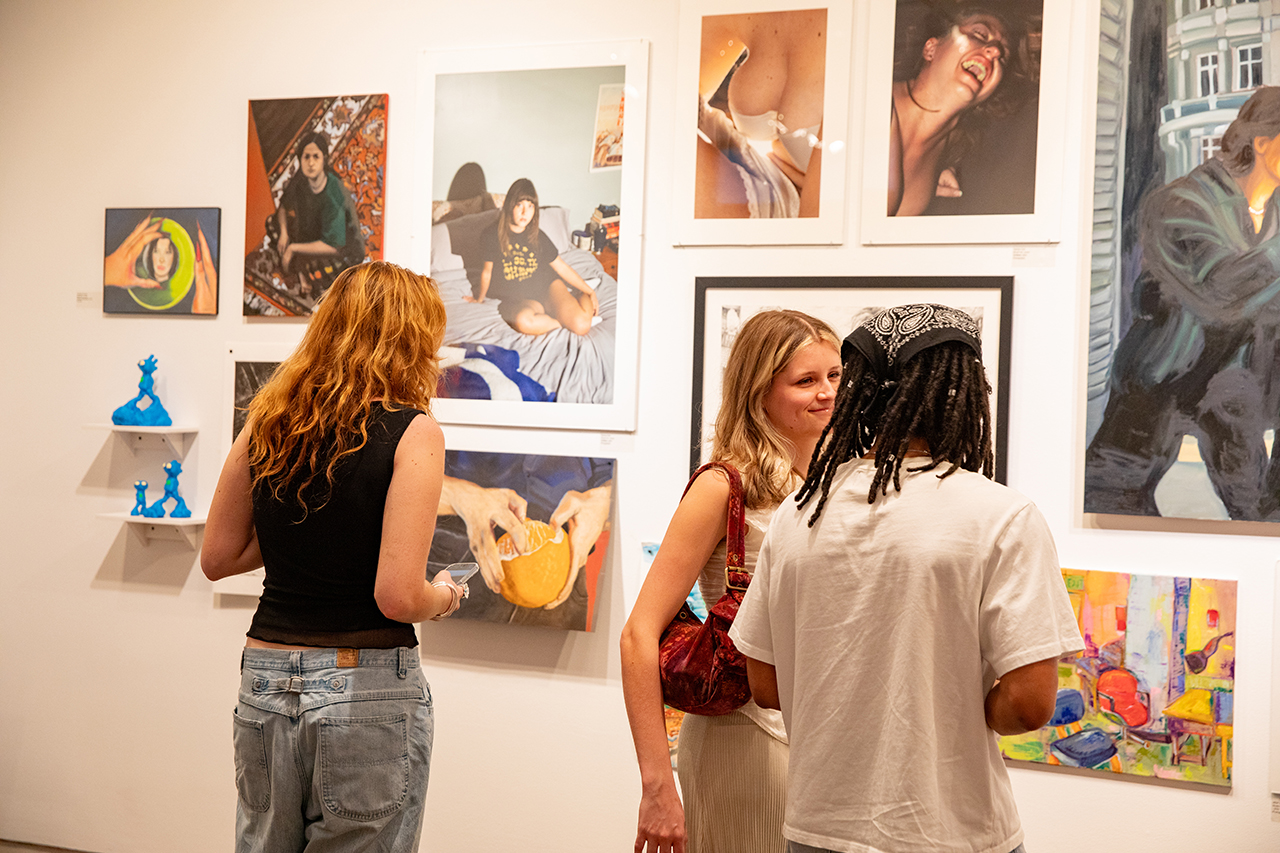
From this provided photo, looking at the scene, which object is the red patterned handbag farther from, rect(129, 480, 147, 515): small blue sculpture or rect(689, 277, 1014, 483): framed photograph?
rect(129, 480, 147, 515): small blue sculpture

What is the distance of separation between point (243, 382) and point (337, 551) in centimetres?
181

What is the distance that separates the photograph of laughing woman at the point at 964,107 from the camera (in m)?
2.66

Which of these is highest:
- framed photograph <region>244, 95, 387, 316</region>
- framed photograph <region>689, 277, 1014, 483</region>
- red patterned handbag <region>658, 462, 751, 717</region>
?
framed photograph <region>244, 95, 387, 316</region>

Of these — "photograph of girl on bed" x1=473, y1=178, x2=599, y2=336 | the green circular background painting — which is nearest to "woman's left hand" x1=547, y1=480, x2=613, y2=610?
"photograph of girl on bed" x1=473, y1=178, x2=599, y2=336

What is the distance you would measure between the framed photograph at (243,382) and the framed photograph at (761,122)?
1.38m

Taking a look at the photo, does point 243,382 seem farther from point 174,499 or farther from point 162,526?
point 162,526

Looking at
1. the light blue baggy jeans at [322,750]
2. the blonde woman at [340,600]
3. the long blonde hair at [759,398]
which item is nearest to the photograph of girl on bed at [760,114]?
the long blonde hair at [759,398]

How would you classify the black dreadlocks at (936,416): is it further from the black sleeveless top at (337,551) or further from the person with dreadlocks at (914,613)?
the black sleeveless top at (337,551)

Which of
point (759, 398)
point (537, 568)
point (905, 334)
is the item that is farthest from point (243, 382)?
point (905, 334)

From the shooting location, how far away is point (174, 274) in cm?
335

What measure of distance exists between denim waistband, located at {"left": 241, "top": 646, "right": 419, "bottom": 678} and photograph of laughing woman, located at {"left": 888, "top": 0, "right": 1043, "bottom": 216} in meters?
1.81

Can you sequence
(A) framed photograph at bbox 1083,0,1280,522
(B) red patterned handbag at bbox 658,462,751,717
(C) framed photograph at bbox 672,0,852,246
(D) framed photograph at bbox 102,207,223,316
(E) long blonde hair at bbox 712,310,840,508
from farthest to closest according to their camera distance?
(D) framed photograph at bbox 102,207,223,316
(C) framed photograph at bbox 672,0,852,246
(A) framed photograph at bbox 1083,0,1280,522
(E) long blonde hair at bbox 712,310,840,508
(B) red patterned handbag at bbox 658,462,751,717

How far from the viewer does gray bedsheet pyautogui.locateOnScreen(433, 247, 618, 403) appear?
296 centimetres

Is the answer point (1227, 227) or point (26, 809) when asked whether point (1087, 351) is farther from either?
point (26, 809)
